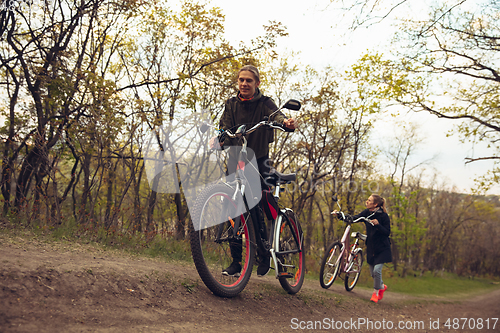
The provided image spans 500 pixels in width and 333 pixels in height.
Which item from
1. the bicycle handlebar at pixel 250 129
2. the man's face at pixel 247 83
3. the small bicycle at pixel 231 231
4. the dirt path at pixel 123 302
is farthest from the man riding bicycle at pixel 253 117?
the dirt path at pixel 123 302

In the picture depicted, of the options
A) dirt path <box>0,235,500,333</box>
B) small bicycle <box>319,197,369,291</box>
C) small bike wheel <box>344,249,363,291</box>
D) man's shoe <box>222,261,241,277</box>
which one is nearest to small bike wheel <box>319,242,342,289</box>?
small bicycle <box>319,197,369,291</box>

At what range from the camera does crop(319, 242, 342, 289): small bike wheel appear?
679cm

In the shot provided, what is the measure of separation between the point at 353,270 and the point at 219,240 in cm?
483

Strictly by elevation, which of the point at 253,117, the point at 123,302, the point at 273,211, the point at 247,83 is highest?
the point at 247,83

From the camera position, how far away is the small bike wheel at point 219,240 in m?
3.15

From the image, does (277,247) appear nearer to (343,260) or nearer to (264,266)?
(264,266)

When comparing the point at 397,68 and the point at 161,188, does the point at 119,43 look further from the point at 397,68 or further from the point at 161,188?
the point at 397,68

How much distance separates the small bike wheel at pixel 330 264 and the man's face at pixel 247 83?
416 centimetres

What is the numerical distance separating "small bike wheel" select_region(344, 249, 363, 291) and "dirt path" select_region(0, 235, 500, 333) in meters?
2.40

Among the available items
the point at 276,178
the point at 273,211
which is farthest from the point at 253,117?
the point at 273,211

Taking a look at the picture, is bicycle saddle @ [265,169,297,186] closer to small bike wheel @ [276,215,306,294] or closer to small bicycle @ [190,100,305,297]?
small bicycle @ [190,100,305,297]

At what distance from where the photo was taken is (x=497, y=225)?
155ft

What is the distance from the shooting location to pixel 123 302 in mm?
2645

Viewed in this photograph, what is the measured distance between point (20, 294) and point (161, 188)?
49.4 ft
